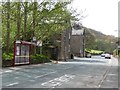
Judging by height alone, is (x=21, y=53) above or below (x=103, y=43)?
below

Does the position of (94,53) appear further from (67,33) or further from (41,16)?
(41,16)

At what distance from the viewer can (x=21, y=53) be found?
1421 inches

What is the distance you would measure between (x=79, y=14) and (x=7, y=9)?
12465 mm

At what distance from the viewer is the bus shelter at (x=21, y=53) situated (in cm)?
3415

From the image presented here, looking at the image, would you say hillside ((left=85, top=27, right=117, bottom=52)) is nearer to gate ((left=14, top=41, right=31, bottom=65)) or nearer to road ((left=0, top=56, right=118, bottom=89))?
gate ((left=14, top=41, right=31, bottom=65))

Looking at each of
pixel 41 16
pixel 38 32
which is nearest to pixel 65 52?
pixel 38 32

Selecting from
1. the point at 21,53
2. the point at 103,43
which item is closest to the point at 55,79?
the point at 21,53

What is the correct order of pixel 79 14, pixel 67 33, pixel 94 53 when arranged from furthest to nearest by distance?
pixel 94 53 < pixel 67 33 < pixel 79 14

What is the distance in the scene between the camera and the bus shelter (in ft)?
112

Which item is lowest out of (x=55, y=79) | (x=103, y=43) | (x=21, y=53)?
(x=55, y=79)

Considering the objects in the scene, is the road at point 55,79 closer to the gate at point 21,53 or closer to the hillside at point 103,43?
the gate at point 21,53

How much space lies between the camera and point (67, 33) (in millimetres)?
77062

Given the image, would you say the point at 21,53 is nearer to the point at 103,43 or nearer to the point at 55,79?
the point at 55,79

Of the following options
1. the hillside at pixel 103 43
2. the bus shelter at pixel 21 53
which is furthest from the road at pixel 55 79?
the hillside at pixel 103 43
